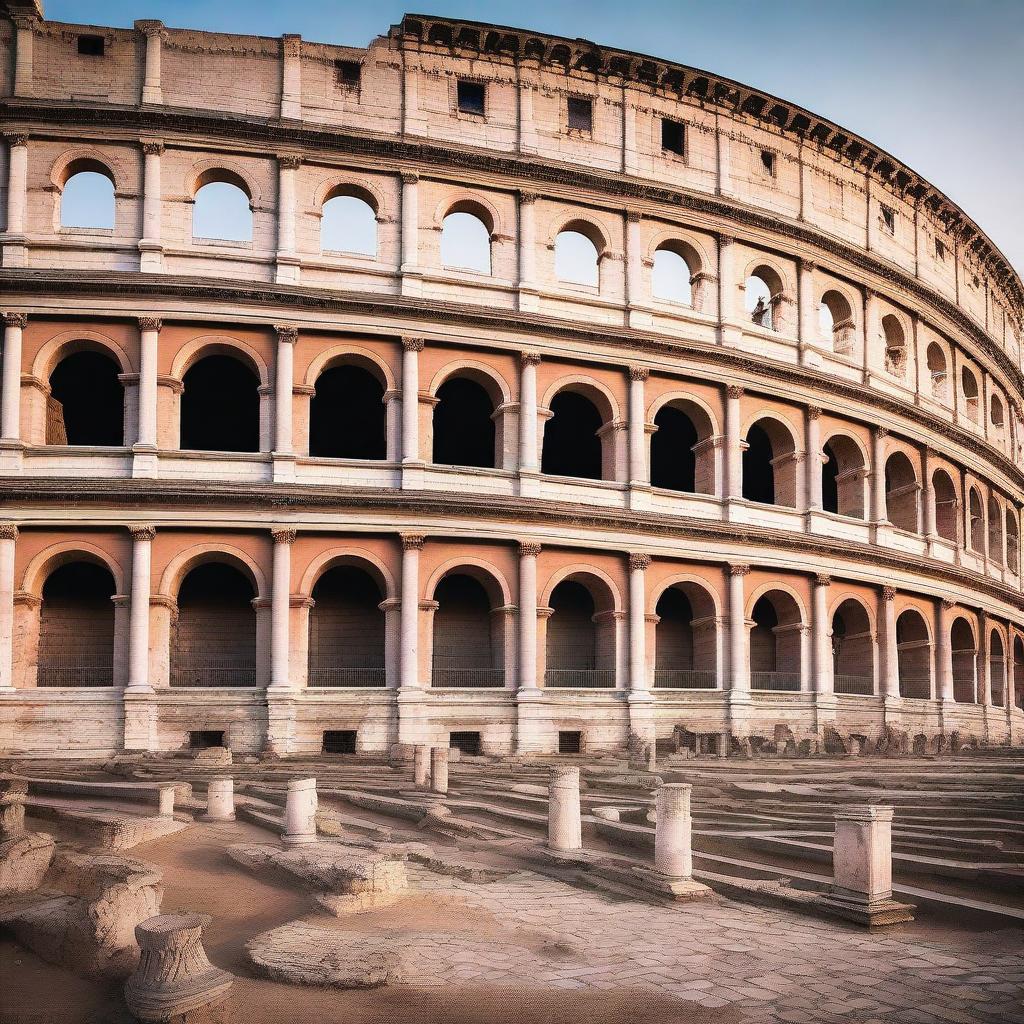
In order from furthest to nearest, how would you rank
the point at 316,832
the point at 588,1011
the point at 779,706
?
the point at 779,706 → the point at 316,832 → the point at 588,1011

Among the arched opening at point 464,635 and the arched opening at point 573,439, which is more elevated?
the arched opening at point 573,439

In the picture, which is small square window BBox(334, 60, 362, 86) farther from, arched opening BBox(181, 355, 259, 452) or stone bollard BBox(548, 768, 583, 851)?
stone bollard BBox(548, 768, 583, 851)

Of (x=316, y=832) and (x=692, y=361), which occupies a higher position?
(x=692, y=361)

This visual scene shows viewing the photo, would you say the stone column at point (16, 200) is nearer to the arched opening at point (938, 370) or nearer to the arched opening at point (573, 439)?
the arched opening at point (573, 439)

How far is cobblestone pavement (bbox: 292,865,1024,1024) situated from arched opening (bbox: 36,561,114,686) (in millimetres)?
15154

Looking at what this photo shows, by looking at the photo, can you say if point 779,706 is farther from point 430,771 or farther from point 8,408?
point 8,408

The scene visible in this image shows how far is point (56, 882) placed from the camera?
10133 mm

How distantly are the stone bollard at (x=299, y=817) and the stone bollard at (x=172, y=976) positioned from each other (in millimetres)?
5249

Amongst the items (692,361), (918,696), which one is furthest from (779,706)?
(692,361)

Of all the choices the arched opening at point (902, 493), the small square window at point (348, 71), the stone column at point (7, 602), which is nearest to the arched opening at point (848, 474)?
the arched opening at point (902, 493)

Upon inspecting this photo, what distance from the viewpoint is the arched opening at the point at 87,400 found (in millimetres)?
24266

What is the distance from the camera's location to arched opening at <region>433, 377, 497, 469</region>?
88.8 ft

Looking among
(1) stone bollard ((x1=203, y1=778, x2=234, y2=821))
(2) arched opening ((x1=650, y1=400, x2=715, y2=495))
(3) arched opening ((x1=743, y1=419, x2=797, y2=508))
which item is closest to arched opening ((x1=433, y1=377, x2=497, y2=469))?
(2) arched opening ((x1=650, y1=400, x2=715, y2=495))

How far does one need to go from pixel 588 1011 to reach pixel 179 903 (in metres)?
4.35
